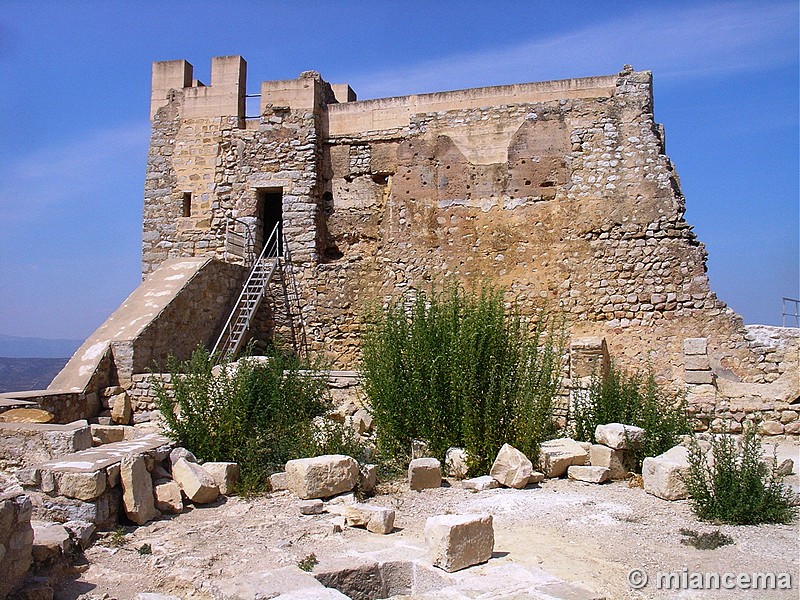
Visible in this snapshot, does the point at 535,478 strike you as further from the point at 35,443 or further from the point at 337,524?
the point at 35,443

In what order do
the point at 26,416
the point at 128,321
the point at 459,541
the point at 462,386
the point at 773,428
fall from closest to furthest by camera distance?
the point at 459,541
the point at 26,416
the point at 462,386
the point at 773,428
the point at 128,321

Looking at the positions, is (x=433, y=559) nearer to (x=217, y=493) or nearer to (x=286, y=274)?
(x=217, y=493)

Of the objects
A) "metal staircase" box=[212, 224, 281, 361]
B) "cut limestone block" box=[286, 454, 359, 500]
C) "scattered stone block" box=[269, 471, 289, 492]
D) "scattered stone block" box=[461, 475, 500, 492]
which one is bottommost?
"scattered stone block" box=[461, 475, 500, 492]

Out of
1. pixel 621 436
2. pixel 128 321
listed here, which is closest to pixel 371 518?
pixel 621 436

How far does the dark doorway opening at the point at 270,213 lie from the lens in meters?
14.6

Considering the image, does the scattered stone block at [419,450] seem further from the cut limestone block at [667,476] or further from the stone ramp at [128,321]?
the stone ramp at [128,321]

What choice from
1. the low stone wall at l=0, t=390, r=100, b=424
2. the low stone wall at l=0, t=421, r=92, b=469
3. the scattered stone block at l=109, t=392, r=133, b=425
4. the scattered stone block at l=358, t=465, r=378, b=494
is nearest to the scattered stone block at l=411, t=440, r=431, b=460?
the scattered stone block at l=358, t=465, r=378, b=494

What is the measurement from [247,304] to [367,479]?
6.96 m

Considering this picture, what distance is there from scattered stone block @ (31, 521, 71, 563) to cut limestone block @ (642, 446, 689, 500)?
17.7 ft

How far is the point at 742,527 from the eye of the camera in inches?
235

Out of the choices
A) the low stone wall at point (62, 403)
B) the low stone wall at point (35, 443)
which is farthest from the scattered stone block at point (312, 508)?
the low stone wall at point (62, 403)

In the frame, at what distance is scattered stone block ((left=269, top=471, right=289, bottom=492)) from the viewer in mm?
6980

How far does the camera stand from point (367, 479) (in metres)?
7.05

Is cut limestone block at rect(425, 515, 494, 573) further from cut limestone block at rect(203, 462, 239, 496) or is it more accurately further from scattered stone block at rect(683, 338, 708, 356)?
scattered stone block at rect(683, 338, 708, 356)
